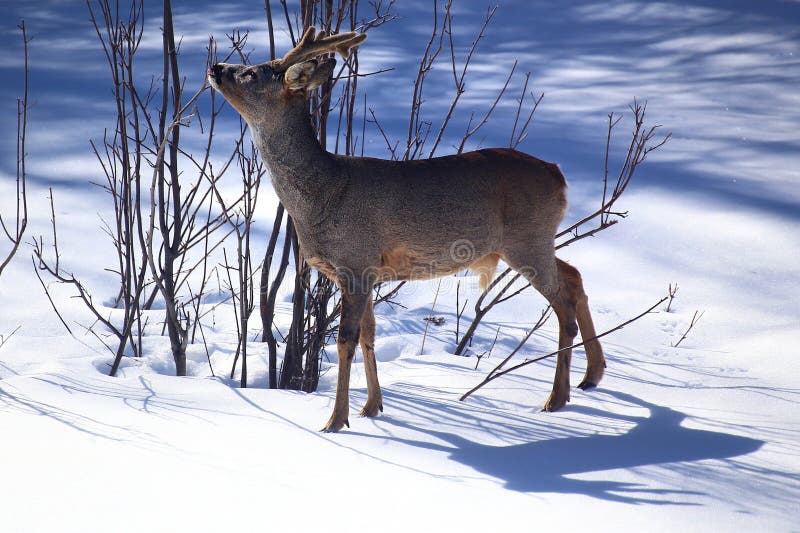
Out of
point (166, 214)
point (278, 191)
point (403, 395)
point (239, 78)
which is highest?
point (239, 78)

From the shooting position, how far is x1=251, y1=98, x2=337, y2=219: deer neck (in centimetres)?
315

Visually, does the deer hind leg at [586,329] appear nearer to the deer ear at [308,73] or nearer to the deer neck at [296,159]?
the deer neck at [296,159]

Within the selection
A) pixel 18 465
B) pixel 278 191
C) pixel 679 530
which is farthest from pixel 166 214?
pixel 679 530

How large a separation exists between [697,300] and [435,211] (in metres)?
3.22

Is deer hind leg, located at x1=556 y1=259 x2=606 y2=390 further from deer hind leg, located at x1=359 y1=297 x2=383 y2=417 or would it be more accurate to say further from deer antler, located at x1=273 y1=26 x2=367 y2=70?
deer antler, located at x1=273 y1=26 x2=367 y2=70

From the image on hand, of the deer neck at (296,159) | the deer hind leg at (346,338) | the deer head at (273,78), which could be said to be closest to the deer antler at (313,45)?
the deer head at (273,78)

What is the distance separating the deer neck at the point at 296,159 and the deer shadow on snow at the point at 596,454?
3.18ft

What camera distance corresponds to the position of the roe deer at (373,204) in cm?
310

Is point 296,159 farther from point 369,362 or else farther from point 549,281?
point 549,281

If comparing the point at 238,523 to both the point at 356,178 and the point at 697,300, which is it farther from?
the point at 697,300

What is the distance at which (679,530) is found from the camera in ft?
7.52

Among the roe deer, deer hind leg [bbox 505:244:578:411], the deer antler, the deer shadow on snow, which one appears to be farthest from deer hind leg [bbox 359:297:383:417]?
the deer antler

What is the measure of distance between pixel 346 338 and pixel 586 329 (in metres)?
1.28

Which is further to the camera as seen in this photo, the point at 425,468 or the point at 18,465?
the point at 425,468
